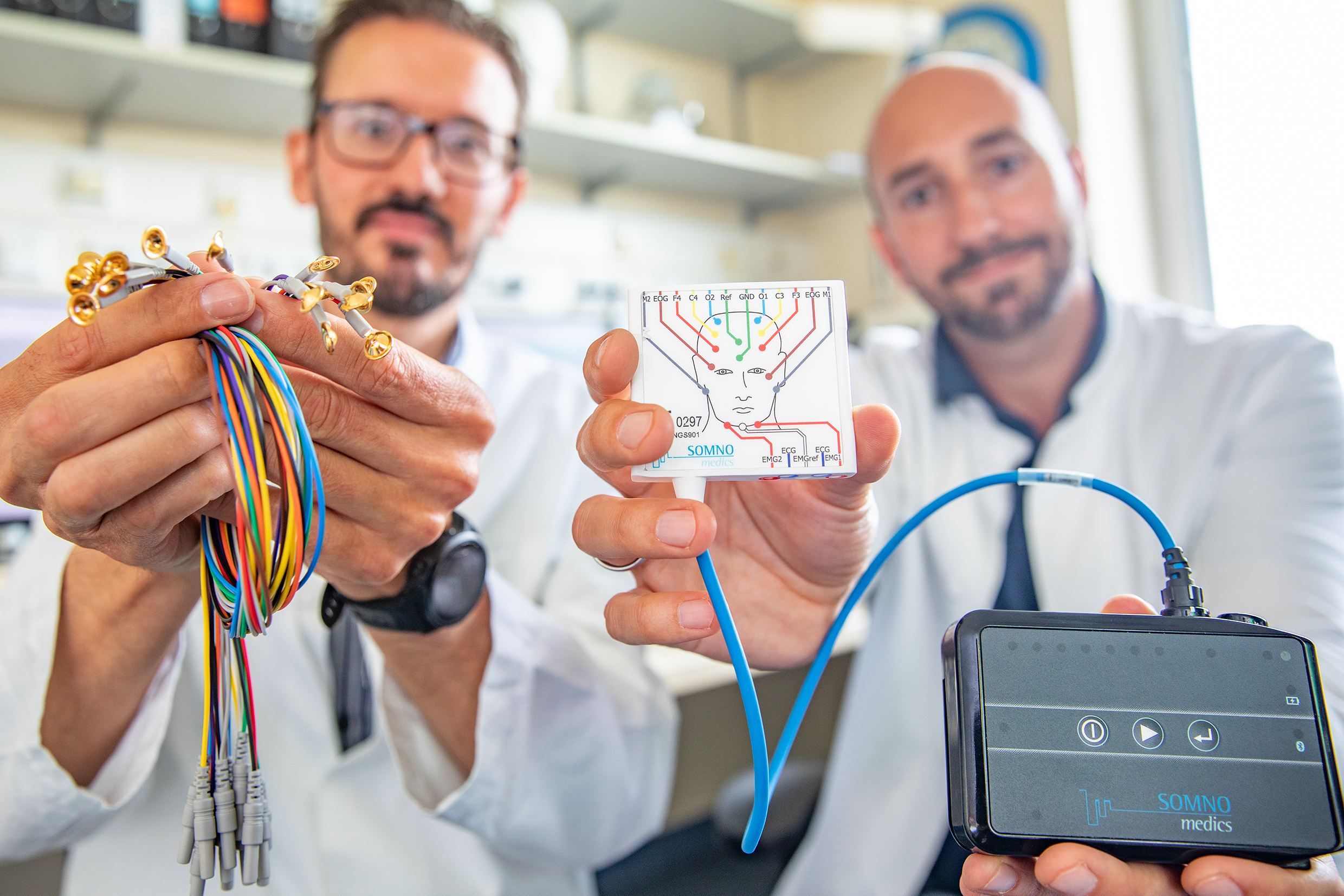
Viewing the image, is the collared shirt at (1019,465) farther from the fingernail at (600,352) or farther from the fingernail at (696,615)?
the fingernail at (600,352)

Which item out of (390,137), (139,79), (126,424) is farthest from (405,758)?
(139,79)

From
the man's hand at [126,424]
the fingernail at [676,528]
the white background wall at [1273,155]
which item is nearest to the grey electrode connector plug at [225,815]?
the man's hand at [126,424]

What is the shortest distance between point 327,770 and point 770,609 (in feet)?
1.57

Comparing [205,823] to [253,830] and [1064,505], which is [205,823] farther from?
[1064,505]

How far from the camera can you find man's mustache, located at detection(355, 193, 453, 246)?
954mm

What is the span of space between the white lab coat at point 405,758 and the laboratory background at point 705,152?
0.23 m

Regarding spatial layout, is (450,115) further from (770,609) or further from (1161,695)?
(1161,695)

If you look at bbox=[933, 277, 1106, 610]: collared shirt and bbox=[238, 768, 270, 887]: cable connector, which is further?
bbox=[933, 277, 1106, 610]: collared shirt

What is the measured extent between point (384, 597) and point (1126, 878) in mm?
434

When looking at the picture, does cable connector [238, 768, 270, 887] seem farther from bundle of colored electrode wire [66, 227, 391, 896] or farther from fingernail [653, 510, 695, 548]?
fingernail [653, 510, 695, 548]

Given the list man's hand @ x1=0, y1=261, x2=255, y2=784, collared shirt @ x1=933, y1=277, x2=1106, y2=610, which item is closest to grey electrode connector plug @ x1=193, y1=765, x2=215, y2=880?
man's hand @ x1=0, y1=261, x2=255, y2=784

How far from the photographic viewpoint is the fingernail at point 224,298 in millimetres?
373

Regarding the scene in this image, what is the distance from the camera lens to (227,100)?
1445 mm

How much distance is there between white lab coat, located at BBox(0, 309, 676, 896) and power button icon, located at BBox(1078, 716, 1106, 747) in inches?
16.7
